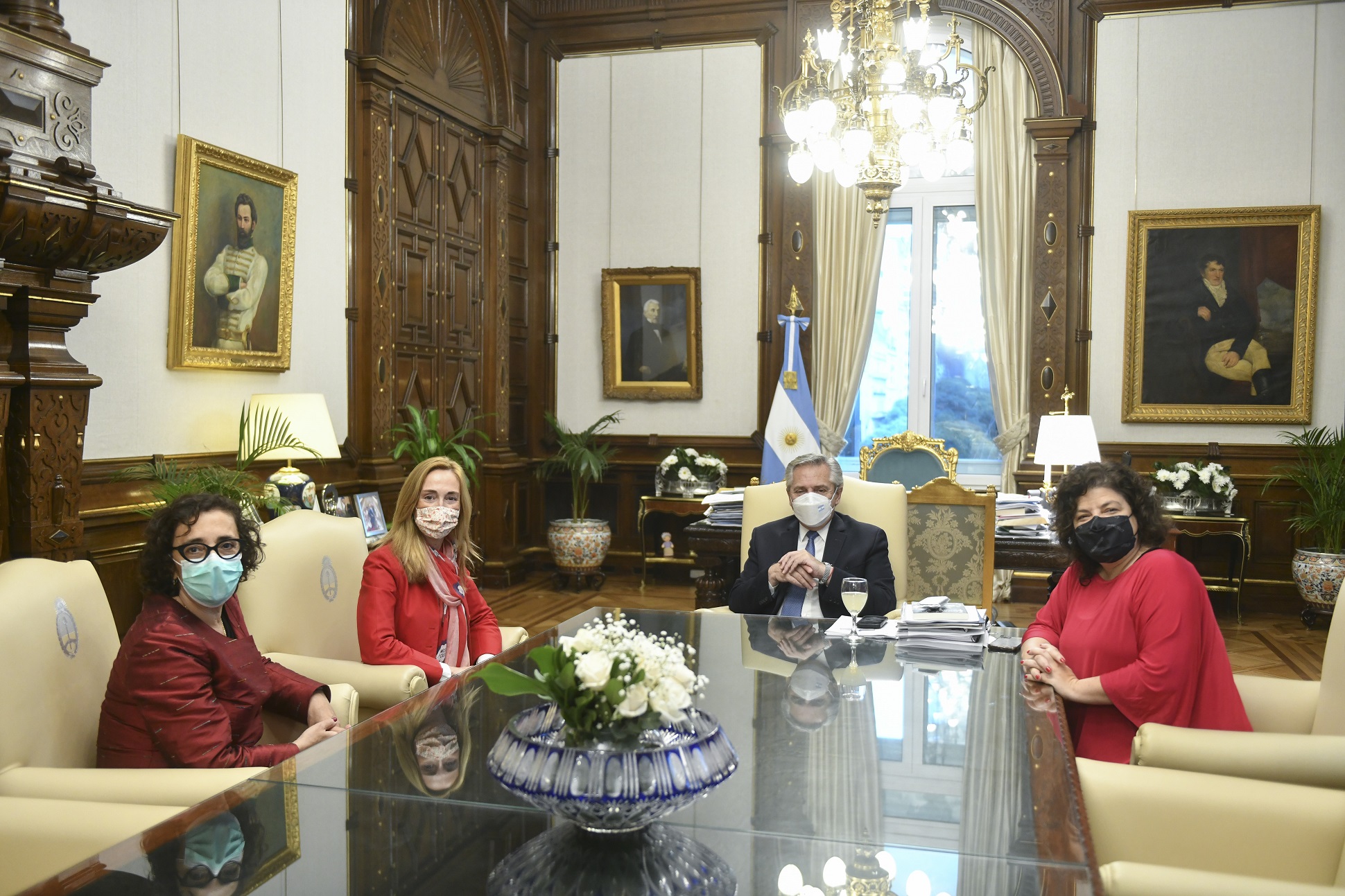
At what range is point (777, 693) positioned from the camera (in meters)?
2.46

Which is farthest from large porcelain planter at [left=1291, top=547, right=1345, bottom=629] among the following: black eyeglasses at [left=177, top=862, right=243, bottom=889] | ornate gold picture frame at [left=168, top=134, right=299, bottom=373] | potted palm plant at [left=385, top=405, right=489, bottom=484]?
black eyeglasses at [left=177, top=862, right=243, bottom=889]

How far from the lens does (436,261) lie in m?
6.97

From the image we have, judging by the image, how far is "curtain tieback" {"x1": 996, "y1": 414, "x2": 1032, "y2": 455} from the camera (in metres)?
7.57

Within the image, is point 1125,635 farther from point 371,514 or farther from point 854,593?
point 371,514

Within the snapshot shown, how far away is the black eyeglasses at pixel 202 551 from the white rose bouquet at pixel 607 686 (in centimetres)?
125

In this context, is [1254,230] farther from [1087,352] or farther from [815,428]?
[815,428]

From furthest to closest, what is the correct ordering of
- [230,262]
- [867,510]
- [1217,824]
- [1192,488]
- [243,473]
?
[1192,488]
[230,262]
[243,473]
[867,510]
[1217,824]

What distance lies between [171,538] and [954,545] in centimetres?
295

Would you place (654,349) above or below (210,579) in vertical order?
above

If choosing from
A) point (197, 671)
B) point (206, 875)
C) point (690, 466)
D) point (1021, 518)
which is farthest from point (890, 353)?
point (206, 875)

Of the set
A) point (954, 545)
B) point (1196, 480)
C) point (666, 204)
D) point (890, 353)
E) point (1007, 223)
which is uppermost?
point (666, 204)

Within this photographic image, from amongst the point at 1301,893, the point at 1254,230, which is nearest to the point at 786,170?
the point at 1254,230

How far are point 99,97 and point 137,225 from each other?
0.98 m

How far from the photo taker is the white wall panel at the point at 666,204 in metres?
8.04
